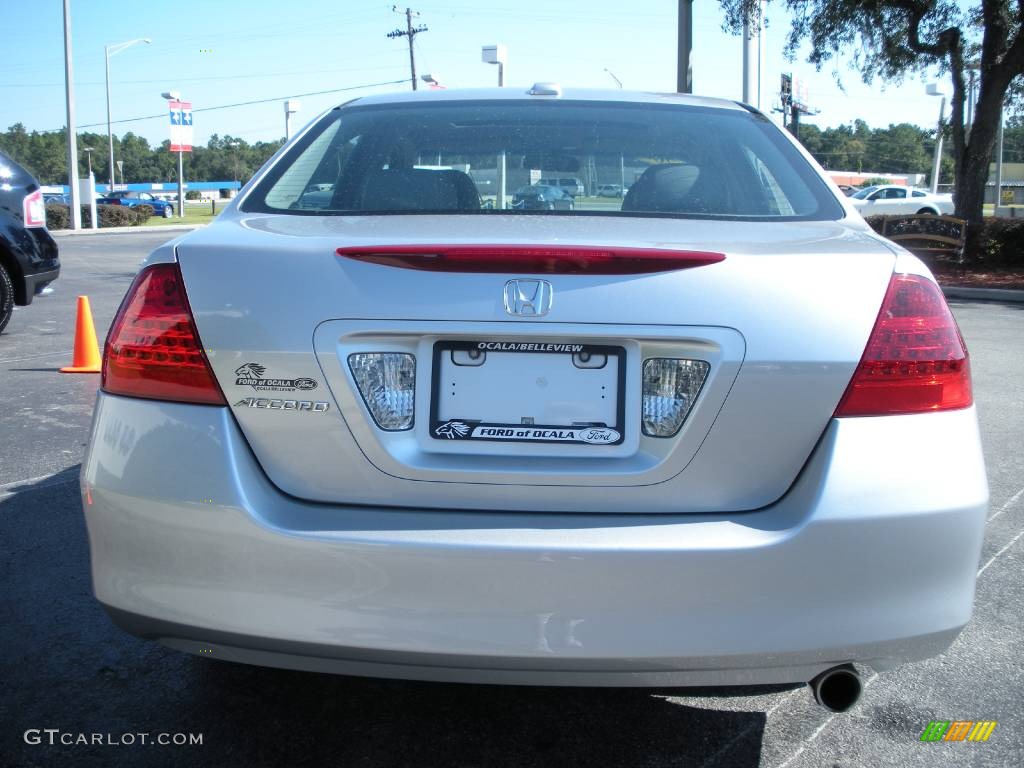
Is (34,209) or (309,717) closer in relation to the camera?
(309,717)

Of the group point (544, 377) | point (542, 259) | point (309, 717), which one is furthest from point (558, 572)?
point (309, 717)

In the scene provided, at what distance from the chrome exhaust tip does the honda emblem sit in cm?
96

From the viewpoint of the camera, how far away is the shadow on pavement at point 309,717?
2.53 m

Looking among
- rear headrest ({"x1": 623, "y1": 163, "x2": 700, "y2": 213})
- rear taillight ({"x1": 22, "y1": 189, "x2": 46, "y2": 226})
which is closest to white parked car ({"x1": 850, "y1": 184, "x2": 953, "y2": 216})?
rear taillight ({"x1": 22, "y1": 189, "x2": 46, "y2": 226})

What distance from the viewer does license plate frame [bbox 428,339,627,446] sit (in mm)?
2041

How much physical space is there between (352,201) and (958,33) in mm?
20990

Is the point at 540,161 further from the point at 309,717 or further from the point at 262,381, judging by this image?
the point at 309,717

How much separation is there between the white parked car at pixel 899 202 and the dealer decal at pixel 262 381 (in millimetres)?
35616

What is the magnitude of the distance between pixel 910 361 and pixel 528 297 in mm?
809

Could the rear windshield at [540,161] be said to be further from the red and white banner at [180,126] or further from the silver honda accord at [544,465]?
the red and white banner at [180,126]

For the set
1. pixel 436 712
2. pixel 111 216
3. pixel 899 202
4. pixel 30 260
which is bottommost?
pixel 436 712

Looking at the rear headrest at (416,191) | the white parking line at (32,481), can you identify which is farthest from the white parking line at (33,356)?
the rear headrest at (416,191)

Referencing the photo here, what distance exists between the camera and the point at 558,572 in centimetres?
195

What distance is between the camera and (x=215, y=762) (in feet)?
8.14
